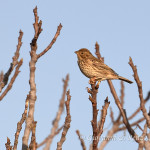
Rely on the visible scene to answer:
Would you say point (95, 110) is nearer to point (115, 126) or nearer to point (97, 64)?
point (115, 126)

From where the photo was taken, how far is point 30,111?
404 centimetres

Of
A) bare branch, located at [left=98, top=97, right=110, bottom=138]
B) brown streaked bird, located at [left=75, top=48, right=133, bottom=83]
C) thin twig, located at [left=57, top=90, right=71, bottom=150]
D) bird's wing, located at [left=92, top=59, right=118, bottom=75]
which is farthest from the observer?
bird's wing, located at [left=92, top=59, right=118, bottom=75]

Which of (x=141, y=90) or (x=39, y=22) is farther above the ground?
(x=39, y=22)

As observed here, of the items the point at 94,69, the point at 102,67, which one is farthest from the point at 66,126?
the point at 102,67

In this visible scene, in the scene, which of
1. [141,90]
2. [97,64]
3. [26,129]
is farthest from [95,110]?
[97,64]

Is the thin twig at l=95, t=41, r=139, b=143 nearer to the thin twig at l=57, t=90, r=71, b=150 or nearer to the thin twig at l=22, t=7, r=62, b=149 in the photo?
the thin twig at l=57, t=90, r=71, b=150

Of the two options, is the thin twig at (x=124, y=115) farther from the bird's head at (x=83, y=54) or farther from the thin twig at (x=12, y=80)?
the bird's head at (x=83, y=54)

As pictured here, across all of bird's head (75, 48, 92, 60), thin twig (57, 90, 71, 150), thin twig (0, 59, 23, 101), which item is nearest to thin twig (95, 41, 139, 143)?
thin twig (57, 90, 71, 150)

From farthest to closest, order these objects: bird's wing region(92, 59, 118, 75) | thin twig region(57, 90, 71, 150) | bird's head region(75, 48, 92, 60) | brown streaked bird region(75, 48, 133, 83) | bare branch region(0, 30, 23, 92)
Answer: bird's head region(75, 48, 92, 60), bird's wing region(92, 59, 118, 75), brown streaked bird region(75, 48, 133, 83), bare branch region(0, 30, 23, 92), thin twig region(57, 90, 71, 150)

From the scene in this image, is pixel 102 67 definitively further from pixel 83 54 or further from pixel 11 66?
pixel 11 66

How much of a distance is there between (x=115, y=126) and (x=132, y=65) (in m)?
2.07

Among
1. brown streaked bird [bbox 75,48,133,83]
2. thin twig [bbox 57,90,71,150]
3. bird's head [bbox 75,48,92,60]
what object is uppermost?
bird's head [bbox 75,48,92,60]

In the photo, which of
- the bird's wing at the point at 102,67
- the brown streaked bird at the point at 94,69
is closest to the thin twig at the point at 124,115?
the brown streaked bird at the point at 94,69

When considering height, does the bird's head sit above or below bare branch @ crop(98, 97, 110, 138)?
above
